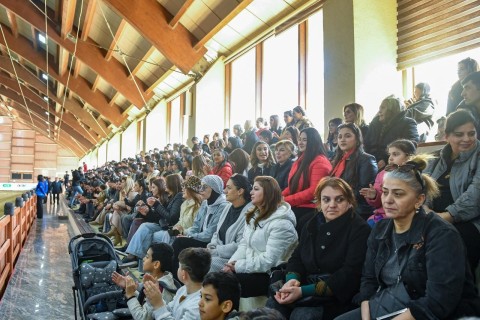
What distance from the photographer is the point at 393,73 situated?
5754 millimetres

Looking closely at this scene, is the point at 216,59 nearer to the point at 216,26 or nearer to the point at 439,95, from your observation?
the point at 216,26

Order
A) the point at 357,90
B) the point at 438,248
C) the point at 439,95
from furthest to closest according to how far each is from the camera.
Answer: the point at 357,90, the point at 439,95, the point at 438,248

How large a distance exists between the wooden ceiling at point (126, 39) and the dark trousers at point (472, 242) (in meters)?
5.31

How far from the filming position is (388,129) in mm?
3812

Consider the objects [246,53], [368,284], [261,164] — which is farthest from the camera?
[246,53]

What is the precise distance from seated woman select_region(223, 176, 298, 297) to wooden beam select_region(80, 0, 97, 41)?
825 centimetres

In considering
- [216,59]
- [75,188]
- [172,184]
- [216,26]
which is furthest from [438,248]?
[75,188]

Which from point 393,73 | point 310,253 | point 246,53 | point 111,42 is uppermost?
point 111,42

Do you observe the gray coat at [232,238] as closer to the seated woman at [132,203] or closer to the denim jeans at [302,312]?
the denim jeans at [302,312]

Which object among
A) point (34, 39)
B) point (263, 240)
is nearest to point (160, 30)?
point (34, 39)

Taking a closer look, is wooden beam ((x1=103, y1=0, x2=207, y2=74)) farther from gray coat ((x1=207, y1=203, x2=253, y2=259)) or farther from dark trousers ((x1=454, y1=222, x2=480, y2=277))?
dark trousers ((x1=454, y1=222, x2=480, y2=277))

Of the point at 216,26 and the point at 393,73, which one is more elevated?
the point at 216,26

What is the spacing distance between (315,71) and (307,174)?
3794mm

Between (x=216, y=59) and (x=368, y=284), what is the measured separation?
9.08m
